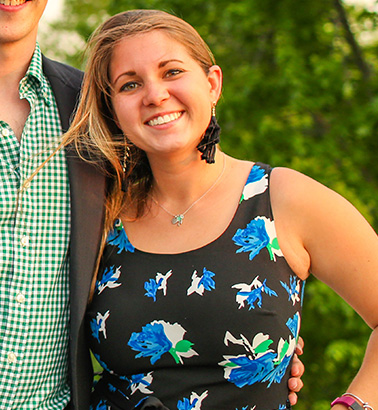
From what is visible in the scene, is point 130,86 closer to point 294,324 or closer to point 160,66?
point 160,66

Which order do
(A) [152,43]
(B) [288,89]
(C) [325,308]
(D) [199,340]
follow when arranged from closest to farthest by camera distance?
(D) [199,340] < (A) [152,43] < (C) [325,308] < (B) [288,89]

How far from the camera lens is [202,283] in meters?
2.08

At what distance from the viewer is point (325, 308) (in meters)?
3.96

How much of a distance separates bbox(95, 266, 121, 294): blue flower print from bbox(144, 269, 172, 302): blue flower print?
0.41 feet

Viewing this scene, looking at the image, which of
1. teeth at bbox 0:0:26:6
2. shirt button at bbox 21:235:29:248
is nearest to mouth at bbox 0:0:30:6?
teeth at bbox 0:0:26:6

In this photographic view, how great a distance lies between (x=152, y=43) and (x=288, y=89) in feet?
7.50

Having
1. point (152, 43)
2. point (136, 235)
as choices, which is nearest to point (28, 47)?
point (152, 43)

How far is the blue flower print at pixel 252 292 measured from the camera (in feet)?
6.64

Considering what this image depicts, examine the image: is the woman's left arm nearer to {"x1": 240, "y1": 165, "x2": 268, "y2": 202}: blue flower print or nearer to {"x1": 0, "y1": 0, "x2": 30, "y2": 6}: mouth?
{"x1": 240, "y1": 165, "x2": 268, "y2": 202}: blue flower print

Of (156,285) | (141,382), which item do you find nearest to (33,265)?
(156,285)

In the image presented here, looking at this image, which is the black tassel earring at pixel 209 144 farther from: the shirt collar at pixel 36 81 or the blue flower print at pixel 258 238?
the shirt collar at pixel 36 81

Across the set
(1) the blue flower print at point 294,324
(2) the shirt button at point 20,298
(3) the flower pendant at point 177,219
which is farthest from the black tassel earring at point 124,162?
(1) the blue flower print at point 294,324

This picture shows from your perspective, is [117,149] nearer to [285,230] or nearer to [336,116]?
[285,230]

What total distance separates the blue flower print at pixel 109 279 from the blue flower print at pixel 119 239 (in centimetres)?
8
